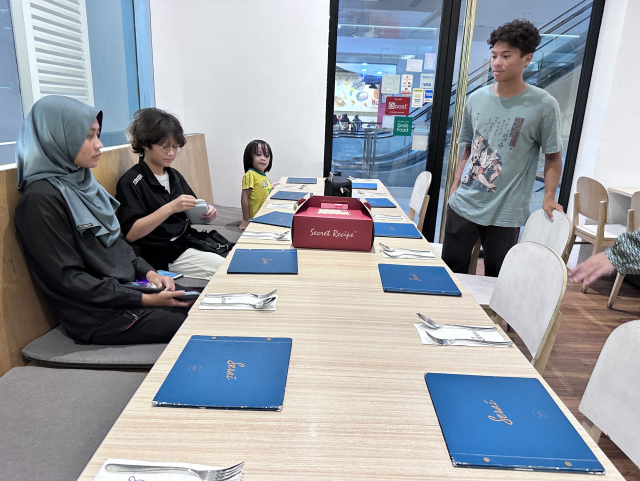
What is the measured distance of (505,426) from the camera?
29.2 inches

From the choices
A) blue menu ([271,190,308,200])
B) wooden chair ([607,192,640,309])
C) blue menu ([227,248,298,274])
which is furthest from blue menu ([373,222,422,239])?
wooden chair ([607,192,640,309])

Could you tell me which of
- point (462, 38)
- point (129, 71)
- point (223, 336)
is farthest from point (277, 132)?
point (223, 336)

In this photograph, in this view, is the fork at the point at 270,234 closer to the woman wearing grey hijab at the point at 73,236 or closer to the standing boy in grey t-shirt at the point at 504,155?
the woman wearing grey hijab at the point at 73,236

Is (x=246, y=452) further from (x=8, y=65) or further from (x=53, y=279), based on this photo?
(x=8, y=65)

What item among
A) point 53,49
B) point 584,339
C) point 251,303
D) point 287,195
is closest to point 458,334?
point 251,303

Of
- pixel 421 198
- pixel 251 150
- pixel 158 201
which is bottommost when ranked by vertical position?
pixel 421 198

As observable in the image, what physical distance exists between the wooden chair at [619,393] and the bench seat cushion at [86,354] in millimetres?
1203

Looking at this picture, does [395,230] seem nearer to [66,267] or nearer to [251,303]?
[251,303]

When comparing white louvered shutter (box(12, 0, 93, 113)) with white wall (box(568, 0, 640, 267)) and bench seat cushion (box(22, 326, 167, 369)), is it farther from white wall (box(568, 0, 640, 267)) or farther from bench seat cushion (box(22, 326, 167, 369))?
white wall (box(568, 0, 640, 267))

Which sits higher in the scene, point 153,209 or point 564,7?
point 564,7

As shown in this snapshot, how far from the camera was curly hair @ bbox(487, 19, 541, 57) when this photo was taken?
75.7 inches

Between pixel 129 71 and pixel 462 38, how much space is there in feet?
9.21

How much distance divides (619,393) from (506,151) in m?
1.42

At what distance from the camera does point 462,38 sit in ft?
12.6
